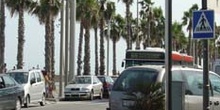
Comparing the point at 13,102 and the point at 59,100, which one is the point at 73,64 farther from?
the point at 13,102

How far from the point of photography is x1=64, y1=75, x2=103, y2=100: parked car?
3462 cm

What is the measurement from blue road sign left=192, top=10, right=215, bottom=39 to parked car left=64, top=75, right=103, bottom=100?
70.6ft

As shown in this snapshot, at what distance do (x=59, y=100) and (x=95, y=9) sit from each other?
838 inches

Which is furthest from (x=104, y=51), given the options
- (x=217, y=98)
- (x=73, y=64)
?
(x=217, y=98)

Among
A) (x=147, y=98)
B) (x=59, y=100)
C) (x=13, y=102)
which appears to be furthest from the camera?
(x=59, y=100)

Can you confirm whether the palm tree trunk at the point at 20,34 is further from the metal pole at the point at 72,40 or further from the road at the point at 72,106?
the road at the point at 72,106

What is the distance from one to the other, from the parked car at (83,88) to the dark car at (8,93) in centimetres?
1323

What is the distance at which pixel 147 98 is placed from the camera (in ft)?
42.8

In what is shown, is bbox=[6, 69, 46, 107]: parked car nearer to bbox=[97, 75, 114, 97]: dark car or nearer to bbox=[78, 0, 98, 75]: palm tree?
bbox=[97, 75, 114, 97]: dark car

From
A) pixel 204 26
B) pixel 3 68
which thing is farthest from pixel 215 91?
pixel 3 68

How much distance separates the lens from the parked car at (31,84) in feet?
85.5

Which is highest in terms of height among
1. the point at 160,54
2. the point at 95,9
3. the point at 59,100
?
the point at 95,9

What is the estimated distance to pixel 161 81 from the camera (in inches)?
562

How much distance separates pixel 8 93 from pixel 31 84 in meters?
6.83
